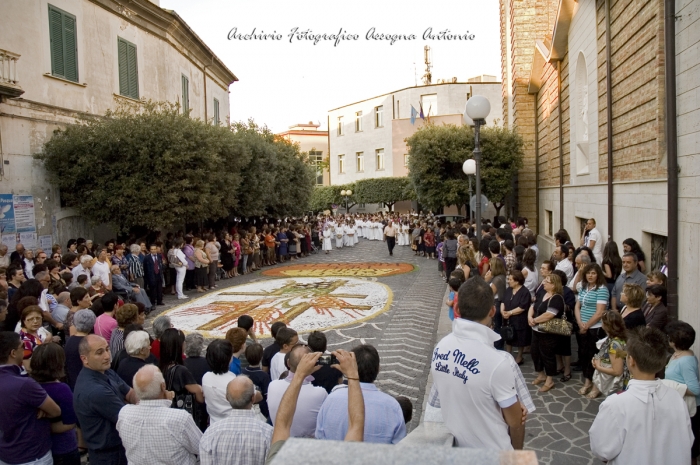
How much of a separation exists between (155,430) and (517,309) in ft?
18.5

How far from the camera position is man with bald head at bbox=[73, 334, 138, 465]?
4.32 m

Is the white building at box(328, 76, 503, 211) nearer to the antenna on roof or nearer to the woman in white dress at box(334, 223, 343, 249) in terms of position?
the antenna on roof

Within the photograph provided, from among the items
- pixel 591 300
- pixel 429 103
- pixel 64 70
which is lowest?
pixel 591 300

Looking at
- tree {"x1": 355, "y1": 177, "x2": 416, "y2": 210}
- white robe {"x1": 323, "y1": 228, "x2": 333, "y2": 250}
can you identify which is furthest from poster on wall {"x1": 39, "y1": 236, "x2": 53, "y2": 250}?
tree {"x1": 355, "y1": 177, "x2": 416, "y2": 210}

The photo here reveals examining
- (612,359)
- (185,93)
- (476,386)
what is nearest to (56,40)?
(185,93)

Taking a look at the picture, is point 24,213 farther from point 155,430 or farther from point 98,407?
point 155,430

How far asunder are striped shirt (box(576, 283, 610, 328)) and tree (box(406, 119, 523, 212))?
1643cm

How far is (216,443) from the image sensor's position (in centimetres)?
337

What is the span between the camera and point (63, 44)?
51.8ft

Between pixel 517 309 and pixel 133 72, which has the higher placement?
pixel 133 72

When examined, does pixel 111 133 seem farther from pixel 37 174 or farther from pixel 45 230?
pixel 45 230

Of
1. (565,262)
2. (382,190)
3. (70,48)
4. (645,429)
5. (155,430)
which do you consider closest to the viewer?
(645,429)

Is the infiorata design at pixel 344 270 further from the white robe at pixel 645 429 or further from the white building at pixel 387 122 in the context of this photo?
the white building at pixel 387 122

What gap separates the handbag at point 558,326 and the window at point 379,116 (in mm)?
43583
